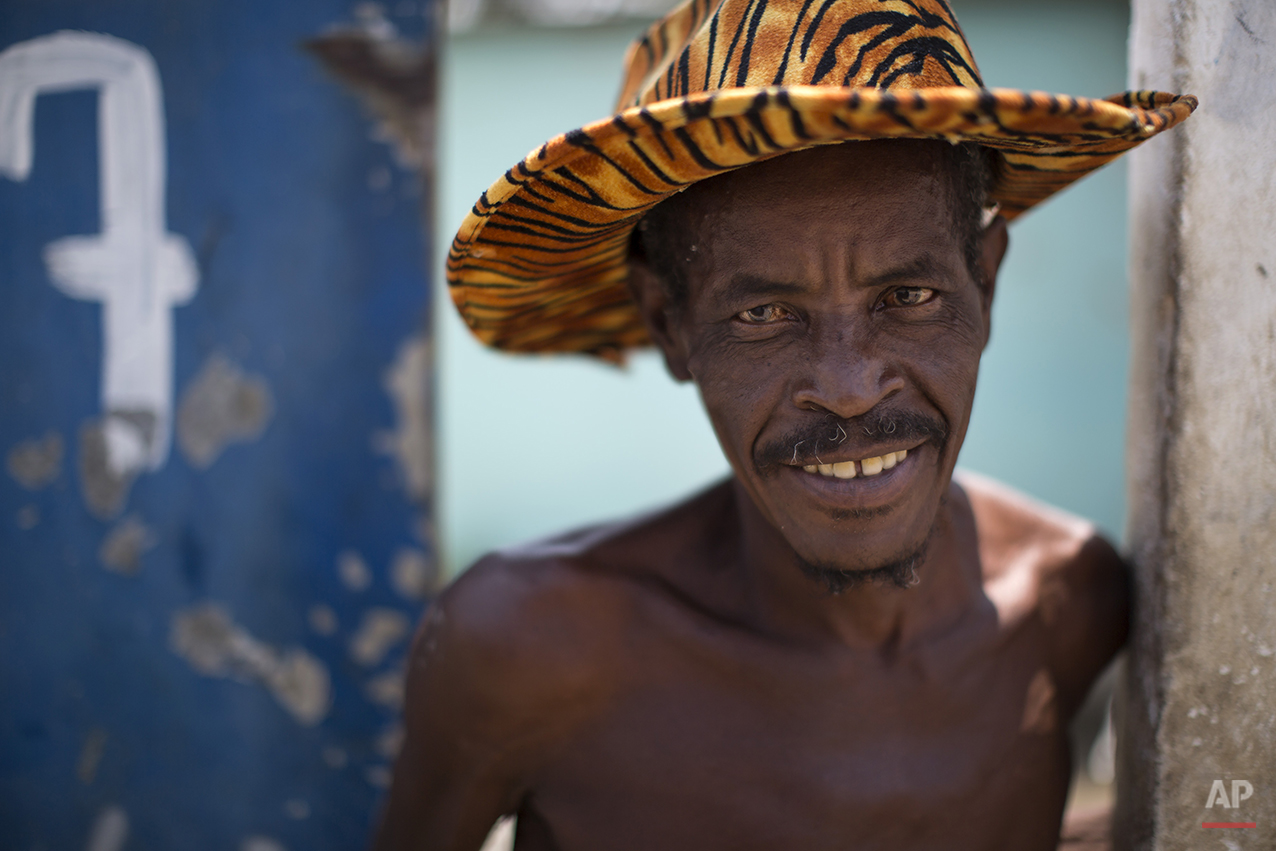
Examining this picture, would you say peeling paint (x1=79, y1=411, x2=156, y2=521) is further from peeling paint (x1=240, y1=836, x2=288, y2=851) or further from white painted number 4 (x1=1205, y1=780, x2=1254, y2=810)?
white painted number 4 (x1=1205, y1=780, x2=1254, y2=810)

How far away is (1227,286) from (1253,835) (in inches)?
36.3

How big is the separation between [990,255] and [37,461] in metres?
2.20

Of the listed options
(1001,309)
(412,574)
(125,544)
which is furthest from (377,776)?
(1001,309)

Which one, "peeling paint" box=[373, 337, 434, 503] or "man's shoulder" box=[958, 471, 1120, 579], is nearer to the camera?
"man's shoulder" box=[958, 471, 1120, 579]

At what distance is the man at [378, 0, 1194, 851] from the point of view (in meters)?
1.26

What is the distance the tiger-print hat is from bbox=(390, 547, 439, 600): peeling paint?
2.77ft

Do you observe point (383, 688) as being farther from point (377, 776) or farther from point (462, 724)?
point (462, 724)

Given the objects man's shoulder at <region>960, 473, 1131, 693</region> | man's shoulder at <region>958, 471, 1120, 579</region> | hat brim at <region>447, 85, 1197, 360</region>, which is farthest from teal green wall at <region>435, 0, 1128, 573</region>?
hat brim at <region>447, 85, 1197, 360</region>

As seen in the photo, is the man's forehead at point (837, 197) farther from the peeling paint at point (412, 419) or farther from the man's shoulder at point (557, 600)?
the peeling paint at point (412, 419)

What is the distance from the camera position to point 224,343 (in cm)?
221

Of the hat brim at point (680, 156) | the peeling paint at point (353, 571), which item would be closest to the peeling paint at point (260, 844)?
the peeling paint at point (353, 571)

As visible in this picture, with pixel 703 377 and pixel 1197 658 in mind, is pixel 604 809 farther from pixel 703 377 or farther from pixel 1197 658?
pixel 1197 658

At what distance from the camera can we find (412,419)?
2.26 m

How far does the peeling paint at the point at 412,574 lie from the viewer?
7.54 ft
